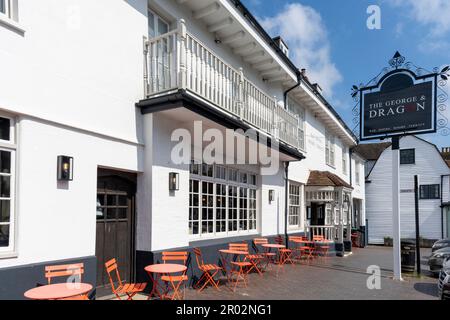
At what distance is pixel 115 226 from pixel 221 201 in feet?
11.6

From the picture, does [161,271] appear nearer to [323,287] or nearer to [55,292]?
[55,292]

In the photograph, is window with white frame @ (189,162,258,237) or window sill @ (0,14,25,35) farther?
window with white frame @ (189,162,258,237)

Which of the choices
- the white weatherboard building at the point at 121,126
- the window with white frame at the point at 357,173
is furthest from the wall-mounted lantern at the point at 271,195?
the window with white frame at the point at 357,173

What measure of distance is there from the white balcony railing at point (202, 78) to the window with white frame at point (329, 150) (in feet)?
25.9

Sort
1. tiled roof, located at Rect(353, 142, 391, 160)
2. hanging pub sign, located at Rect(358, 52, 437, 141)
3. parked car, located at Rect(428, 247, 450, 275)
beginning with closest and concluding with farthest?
hanging pub sign, located at Rect(358, 52, 437, 141)
parked car, located at Rect(428, 247, 450, 275)
tiled roof, located at Rect(353, 142, 391, 160)

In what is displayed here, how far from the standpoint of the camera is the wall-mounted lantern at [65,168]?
495 centimetres

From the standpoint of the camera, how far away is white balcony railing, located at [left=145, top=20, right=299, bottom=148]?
6.37 meters

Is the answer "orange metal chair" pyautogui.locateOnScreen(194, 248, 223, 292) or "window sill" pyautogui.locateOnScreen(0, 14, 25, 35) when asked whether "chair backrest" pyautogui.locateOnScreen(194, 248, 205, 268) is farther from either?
"window sill" pyautogui.locateOnScreen(0, 14, 25, 35)

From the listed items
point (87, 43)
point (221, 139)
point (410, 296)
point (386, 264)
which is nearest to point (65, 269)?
point (87, 43)

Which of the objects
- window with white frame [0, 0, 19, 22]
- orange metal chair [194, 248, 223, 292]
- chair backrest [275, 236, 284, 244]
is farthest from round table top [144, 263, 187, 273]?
chair backrest [275, 236, 284, 244]

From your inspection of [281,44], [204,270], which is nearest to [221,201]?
[204,270]

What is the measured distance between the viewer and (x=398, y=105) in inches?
398

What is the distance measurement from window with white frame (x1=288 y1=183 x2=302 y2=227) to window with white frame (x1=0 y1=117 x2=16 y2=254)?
10.5m

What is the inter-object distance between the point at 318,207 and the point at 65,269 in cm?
1309
